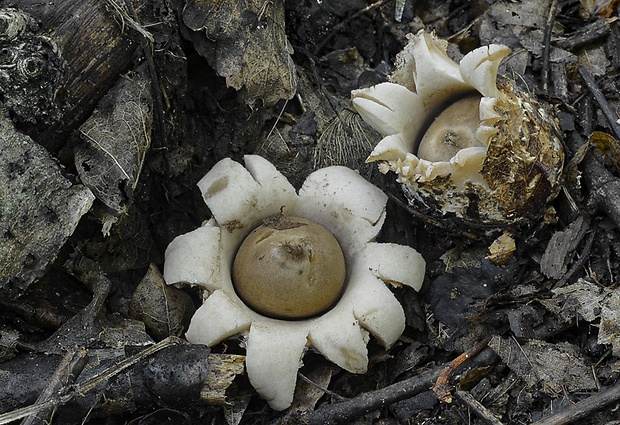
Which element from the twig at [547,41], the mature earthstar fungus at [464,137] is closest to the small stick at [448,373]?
the mature earthstar fungus at [464,137]

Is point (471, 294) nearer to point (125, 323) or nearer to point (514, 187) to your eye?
point (514, 187)

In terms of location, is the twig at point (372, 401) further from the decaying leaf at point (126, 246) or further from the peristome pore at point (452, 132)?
the decaying leaf at point (126, 246)

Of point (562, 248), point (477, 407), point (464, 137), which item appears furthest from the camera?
point (562, 248)

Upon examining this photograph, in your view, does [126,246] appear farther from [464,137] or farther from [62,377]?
[464,137]

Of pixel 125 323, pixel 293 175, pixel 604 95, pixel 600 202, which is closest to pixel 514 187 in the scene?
pixel 600 202

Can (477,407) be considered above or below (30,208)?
below

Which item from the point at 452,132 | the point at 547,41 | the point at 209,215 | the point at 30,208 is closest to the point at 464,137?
the point at 452,132
